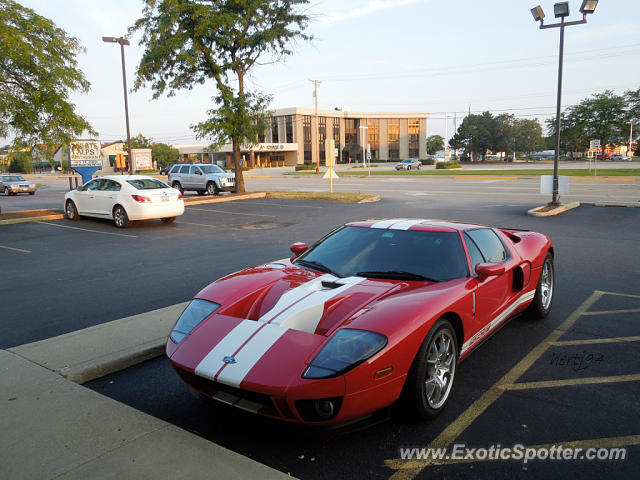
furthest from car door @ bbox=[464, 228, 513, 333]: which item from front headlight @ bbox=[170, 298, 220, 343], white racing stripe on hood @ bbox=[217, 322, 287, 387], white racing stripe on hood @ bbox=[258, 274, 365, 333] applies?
front headlight @ bbox=[170, 298, 220, 343]

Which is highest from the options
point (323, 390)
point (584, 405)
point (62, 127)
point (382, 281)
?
point (62, 127)

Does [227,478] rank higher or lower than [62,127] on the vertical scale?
lower

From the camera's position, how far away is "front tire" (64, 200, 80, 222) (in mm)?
16641

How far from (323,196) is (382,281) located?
63.2 feet

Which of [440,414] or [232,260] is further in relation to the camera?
[232,260]

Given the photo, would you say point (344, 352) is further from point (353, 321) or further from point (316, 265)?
point (316, 265)

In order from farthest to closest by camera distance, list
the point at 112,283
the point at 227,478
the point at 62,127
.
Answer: the point at 62,127
the point at 112,283
the point at 227,478

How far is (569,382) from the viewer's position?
161 inches

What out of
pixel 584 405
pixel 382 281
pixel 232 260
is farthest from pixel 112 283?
pixel 584 405

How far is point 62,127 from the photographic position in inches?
693

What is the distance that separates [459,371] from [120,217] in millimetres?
12961

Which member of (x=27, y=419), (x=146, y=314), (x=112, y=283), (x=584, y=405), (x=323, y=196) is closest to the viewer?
(x=27, y=419)

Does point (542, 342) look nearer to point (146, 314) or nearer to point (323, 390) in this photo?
point (323, 390)

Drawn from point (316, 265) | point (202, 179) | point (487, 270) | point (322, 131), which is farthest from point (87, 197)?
point (322, 131)
